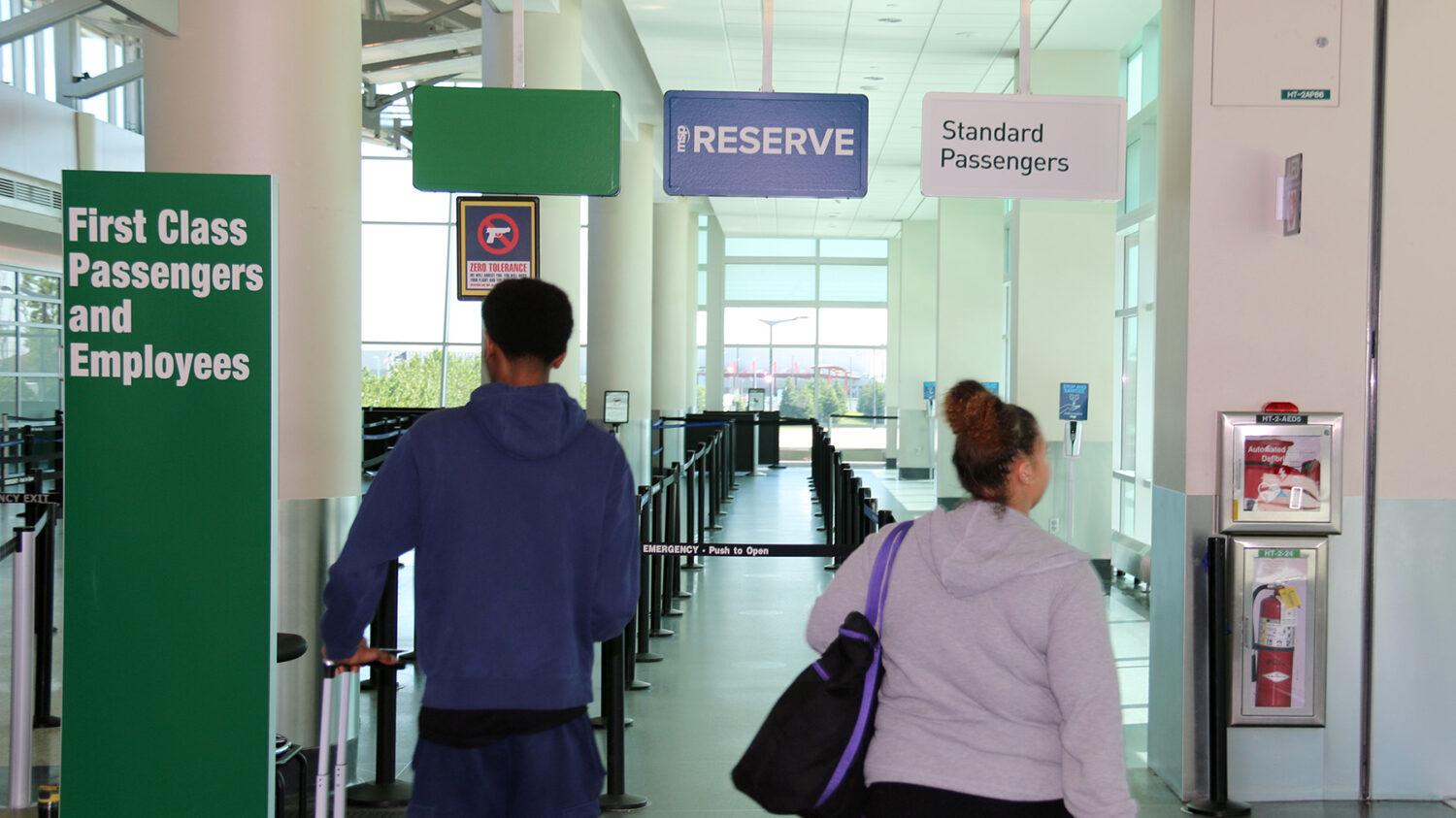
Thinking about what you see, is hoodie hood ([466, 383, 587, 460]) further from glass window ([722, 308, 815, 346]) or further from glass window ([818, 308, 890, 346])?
glass window ([818, 308, 890, 346])

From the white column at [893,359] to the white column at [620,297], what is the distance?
11.3 meters

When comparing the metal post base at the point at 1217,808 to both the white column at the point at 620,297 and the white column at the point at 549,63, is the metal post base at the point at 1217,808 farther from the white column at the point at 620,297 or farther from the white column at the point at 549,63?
the white column at the point at 620,297

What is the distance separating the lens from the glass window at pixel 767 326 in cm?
3017

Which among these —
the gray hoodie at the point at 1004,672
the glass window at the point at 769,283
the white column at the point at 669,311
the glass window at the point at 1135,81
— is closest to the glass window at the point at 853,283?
the glass window at the point at 769,283

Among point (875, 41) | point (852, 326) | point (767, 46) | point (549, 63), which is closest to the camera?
point (767, 46)

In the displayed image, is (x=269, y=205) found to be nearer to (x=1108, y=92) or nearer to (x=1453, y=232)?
(x=1453, y=232)

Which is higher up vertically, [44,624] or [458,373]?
[458,373]

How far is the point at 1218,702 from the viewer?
16.7ft

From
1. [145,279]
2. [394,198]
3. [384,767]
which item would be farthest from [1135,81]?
[394,198]

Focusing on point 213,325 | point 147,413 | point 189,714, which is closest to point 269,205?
point 213,325

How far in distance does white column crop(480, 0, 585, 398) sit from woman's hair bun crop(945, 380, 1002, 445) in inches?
300

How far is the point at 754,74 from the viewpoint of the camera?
523 inches

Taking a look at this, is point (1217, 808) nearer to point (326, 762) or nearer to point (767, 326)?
point (326, 762)

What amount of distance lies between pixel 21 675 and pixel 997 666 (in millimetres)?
4041
